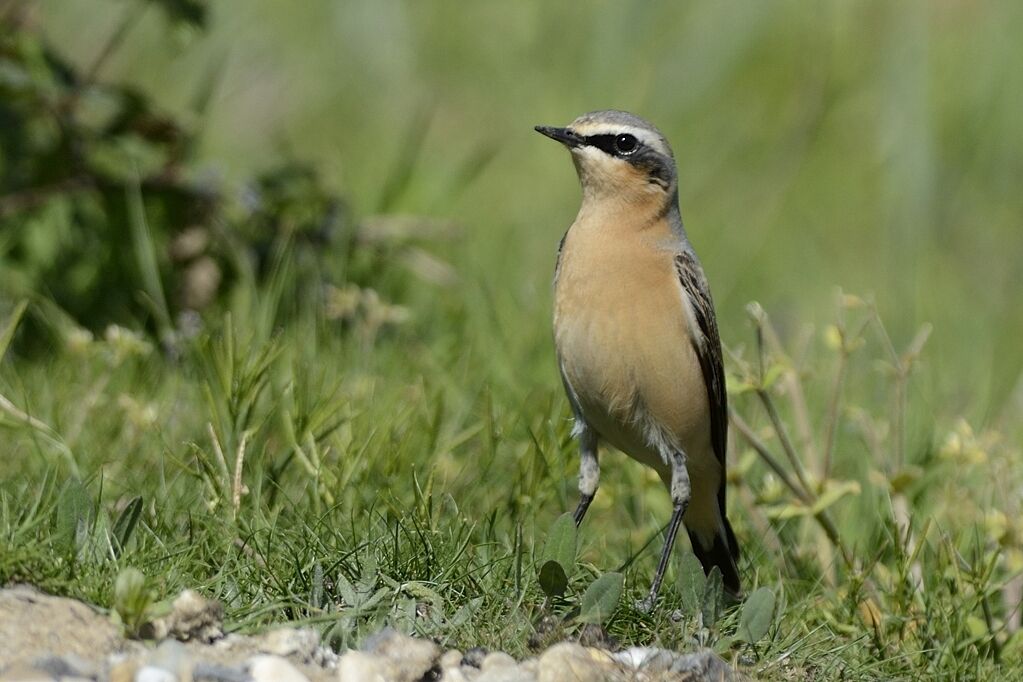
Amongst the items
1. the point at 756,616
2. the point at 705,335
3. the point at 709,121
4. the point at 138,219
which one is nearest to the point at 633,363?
the point at 705,335

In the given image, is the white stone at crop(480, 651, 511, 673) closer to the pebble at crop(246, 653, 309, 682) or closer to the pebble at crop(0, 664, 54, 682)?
the pebble at crop(246, 653, 309, 682)

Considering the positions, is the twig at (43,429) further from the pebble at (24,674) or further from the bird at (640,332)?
A: the bird at (640,332)

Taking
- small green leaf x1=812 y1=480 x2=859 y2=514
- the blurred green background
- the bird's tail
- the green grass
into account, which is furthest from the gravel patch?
the blurred green background

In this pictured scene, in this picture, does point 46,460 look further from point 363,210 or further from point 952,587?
point 363,210

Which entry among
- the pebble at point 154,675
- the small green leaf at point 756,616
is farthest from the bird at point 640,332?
the pebble at point 154,675

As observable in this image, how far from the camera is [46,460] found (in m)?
4.89

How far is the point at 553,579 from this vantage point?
4.08 m

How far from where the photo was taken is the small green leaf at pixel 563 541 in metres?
4.17

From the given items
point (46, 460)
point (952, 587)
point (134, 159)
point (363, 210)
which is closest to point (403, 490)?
point (46, 460)

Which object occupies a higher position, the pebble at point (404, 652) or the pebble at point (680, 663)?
the pebble at point (404, 652)

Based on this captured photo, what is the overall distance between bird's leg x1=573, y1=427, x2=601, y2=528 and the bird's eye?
3.39 feet

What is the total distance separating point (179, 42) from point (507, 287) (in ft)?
7.59

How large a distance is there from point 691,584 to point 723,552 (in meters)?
1.03

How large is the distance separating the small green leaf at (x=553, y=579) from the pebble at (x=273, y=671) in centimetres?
84
